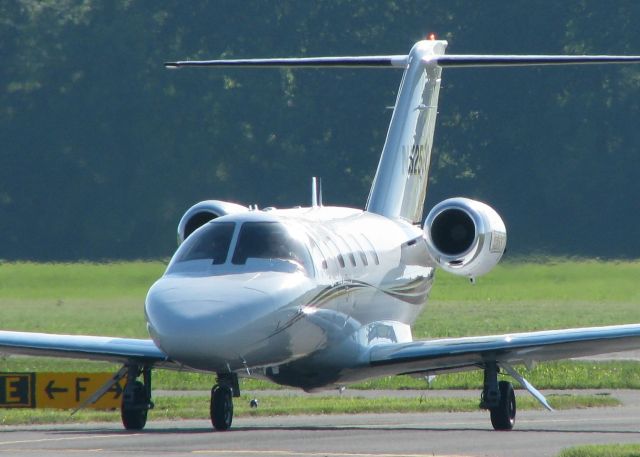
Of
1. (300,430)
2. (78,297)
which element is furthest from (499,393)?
(78,297)

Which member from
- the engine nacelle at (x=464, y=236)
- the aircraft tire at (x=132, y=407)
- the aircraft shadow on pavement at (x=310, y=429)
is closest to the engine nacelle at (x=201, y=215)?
the engine nacelle at (x=464, y=236)

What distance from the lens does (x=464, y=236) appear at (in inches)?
876

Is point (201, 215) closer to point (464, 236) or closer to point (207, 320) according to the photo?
point (464, 236)

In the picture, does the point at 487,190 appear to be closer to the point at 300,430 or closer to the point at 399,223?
Result: the point at 399,223

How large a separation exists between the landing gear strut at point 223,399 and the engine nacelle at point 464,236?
4.65 m

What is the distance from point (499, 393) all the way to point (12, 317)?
20.8 metres

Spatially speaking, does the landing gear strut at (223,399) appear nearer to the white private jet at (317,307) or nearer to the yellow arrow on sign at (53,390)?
the white private jet at (317,307)

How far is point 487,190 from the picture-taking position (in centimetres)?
5072

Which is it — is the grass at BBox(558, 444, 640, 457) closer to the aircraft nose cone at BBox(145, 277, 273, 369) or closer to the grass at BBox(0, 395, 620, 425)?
the aircraft nose cone at BBox(145, 277, 273, 369)

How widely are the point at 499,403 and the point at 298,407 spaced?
4.40 metres

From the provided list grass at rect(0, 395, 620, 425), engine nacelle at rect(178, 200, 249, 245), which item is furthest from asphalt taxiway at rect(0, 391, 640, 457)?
engine nacelle at rect(178, 200, 249, 245)

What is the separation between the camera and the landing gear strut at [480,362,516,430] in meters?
19.3

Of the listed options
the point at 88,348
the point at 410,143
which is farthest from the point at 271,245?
the point at 410,143

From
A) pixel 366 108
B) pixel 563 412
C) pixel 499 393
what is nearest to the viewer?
pixel 499 393
